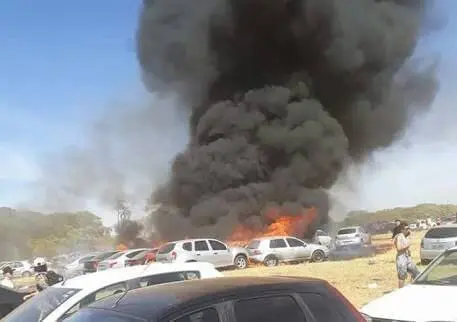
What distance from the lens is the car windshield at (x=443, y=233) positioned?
1969 cm

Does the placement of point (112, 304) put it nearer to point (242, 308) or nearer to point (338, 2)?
point (242, 308)

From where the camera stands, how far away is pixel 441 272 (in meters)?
7.45

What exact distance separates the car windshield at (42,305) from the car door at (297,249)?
19.8 metres

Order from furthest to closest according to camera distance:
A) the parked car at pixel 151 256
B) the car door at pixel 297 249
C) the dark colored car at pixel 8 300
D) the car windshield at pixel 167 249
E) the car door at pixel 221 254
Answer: the car door at pixel 297 249 < the parked car at pixel 151 256 < the car door at pixel 221 254 < the car windshield at pixel 167 249 < the dark colored car at pixel 8 300

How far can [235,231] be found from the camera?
122ft

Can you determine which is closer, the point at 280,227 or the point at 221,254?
the point at 221,254

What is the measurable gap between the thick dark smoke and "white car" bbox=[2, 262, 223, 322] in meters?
30.9

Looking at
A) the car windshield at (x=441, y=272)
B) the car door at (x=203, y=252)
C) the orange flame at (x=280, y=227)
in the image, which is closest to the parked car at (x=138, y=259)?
the car door at (x=203, y=252)

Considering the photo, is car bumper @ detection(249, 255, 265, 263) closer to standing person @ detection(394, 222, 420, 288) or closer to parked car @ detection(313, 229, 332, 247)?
parked car @ detection(313, 229, 332, 247)

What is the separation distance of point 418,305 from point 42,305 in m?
3.86

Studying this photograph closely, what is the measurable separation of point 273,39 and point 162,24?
8071 millimetres

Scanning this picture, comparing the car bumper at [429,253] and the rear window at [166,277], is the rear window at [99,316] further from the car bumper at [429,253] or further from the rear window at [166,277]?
the car bumper at [429,253]

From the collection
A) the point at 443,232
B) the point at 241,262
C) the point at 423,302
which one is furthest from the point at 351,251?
the point at 423,302

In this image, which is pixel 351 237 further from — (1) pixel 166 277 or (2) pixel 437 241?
(1) pixel 166 277
